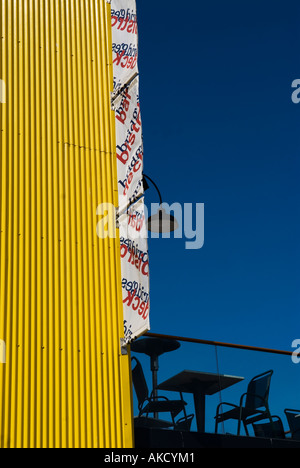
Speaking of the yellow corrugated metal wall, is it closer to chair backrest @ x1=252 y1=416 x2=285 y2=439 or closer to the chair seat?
the chair seat

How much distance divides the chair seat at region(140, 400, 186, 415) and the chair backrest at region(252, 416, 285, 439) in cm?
147

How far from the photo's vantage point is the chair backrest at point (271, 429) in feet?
38.7

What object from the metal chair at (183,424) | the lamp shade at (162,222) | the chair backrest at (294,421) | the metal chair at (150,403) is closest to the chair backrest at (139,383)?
the metal chair at (150,403)

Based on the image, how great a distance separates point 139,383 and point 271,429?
2499mm

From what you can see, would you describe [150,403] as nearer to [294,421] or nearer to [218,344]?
[218,344]

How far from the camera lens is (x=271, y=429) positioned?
1188cm

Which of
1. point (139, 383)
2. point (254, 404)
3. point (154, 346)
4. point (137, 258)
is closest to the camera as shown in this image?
point (137, 258)

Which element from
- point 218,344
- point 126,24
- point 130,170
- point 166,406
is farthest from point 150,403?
point 126,24

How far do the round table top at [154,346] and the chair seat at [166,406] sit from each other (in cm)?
69

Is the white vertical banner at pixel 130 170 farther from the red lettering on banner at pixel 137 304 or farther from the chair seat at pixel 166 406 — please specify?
the chair seat at pixel 166 406

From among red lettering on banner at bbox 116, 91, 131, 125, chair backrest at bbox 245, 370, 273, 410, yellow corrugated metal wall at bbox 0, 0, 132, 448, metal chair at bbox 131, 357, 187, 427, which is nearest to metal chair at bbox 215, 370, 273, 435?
chair backrest at bbox 245, 370, 273, 410
